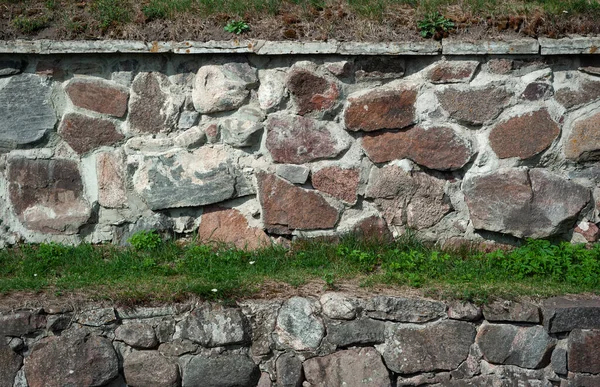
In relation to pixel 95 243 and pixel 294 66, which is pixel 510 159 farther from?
pixel 95 243

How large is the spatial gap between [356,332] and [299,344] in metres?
0.32

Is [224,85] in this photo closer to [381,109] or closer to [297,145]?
[297,145]

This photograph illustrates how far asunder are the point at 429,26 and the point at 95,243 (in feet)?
8.49

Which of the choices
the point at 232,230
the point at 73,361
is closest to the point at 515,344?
the point at 232,230

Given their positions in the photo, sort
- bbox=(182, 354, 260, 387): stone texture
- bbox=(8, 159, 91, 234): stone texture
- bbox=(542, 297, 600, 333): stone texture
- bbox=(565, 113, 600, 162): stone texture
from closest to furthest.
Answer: bbox=(542, 297, 600, 333): stone texture → bbox=(182, 354, 260, 387): stone texture → bbox=(565, 113, 600, 162): stone texture → bbox=(8, 159, 91, 234): stone texture

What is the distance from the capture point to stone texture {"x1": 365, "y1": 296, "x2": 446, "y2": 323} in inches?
162

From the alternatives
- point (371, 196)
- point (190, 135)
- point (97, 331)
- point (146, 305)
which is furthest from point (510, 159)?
point (97, 331)

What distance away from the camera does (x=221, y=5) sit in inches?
202

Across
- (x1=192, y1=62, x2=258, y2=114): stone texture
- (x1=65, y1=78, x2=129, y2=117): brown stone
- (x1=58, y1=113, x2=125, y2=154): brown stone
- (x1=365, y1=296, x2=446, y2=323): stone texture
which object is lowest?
(x1=365, y1=296, x2=446, y2=323): stone texture

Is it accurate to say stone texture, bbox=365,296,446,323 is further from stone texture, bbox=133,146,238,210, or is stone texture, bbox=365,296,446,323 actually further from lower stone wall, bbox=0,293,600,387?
stone texture, bbox=133,146,238,210

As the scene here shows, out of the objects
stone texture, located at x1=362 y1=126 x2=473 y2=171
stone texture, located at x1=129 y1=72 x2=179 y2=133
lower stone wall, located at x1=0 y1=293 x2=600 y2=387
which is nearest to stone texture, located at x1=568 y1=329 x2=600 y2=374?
lower stone wall, located at x1=0 y1=293 x2=600 y2=387

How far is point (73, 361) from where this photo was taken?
413 cm

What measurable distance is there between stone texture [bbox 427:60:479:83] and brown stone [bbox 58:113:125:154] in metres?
2.06

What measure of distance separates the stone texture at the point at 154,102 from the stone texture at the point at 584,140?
8.12 ft
